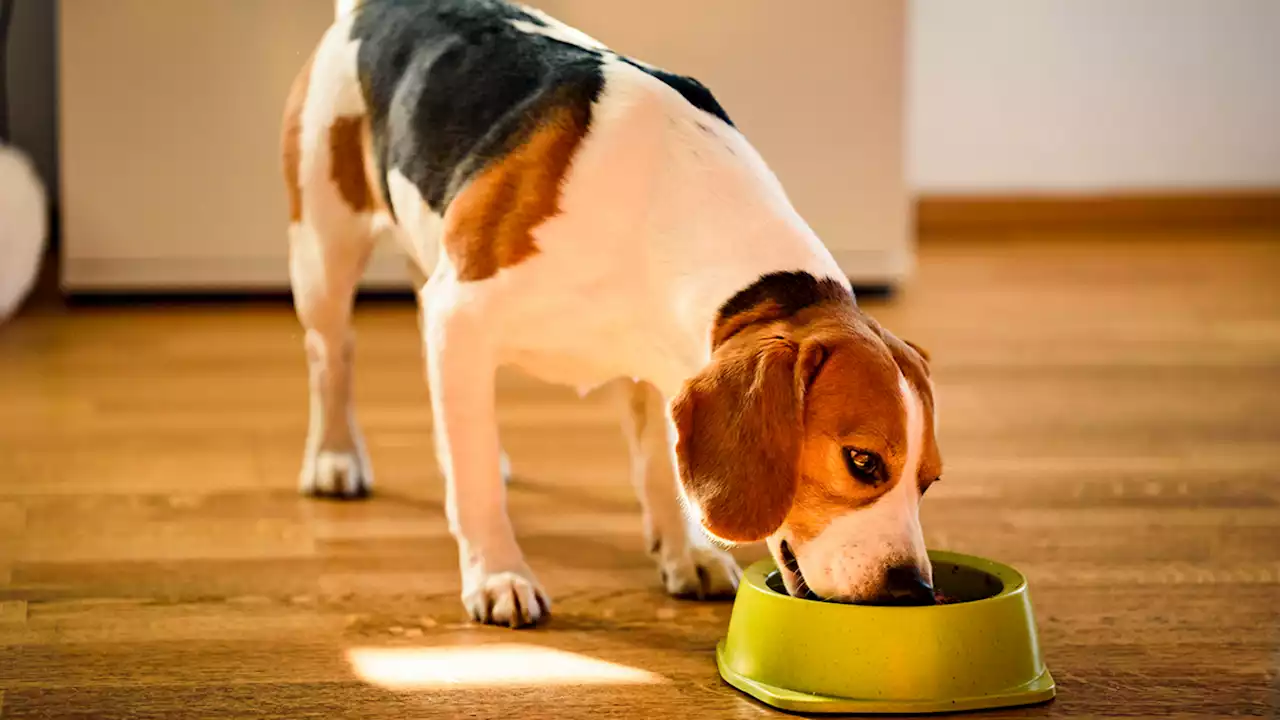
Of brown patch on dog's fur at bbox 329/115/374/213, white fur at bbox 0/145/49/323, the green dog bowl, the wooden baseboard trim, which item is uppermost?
brown patch on dog's fur at bbox 329/115/374/213

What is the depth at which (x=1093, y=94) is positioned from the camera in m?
5.57

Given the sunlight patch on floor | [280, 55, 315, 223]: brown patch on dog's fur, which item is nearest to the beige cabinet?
[280, 55, 315, 223]: brown patch on dog's fur

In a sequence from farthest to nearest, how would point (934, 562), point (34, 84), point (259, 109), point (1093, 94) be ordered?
point (1093, 94) < point (34, 84) < point (259, 109) < point (934, 562)

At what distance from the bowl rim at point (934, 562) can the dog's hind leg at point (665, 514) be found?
0.67 ft

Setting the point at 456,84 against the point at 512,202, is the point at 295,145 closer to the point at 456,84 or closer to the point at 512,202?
the point at 456,84

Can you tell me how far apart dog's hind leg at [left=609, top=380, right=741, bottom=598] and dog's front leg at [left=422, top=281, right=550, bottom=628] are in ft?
0.65

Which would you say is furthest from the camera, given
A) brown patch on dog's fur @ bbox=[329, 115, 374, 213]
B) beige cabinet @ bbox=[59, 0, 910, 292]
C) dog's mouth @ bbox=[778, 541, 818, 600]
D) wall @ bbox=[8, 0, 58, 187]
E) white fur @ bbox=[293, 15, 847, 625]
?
wall @ bbox=[8, 0, 58, 187]

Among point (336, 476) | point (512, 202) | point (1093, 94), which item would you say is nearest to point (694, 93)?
point (512, 202)

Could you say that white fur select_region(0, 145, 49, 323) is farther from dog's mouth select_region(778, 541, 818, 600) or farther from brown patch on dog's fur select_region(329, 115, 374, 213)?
dog's mouth select_region(778, 541, 818, 600)

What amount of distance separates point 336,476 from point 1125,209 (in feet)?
12.7

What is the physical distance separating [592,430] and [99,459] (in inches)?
35.2

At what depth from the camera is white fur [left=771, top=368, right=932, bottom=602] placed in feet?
5.26

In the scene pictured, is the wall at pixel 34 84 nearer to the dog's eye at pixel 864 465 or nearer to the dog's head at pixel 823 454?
the dog's head at pixel 823 454

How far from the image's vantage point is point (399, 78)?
2264 millimetres
